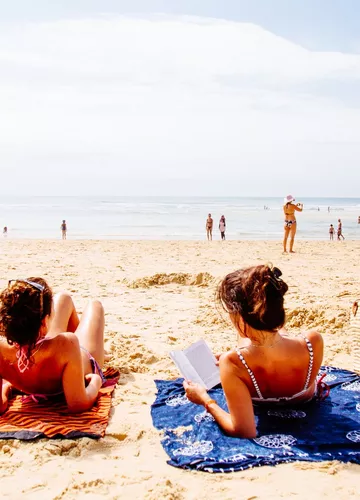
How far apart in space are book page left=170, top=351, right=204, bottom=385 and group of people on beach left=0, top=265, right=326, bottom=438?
174 mm

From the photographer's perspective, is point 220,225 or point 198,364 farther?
point 220,225

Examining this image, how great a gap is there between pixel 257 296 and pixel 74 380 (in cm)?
125

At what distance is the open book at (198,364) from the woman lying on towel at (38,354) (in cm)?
56

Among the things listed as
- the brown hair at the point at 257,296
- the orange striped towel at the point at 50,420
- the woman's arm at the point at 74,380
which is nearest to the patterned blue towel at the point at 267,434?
the orange striped towel at the point at 50,420

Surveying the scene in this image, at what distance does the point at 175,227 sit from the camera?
33.2m

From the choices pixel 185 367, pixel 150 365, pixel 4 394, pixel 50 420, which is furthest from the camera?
pixel 150 365

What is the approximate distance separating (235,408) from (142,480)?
0.63 m

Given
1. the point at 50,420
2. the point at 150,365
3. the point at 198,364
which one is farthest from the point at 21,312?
the point at 150,365

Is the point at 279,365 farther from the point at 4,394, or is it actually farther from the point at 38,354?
the point at 4,394

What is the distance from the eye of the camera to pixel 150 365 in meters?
4.25

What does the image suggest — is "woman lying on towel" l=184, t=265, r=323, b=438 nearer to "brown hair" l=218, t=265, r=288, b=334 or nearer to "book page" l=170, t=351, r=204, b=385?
"brown hair" l=218, t=265, r=288, b=334

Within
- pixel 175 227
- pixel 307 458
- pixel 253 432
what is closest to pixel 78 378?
pixel 253 432

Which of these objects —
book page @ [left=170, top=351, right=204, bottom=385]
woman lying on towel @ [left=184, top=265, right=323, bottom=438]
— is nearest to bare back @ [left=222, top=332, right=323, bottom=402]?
woman lying on towel @ [left=184, top=265, right=323, bottom=438]

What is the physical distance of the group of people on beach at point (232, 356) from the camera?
8.77 feet
